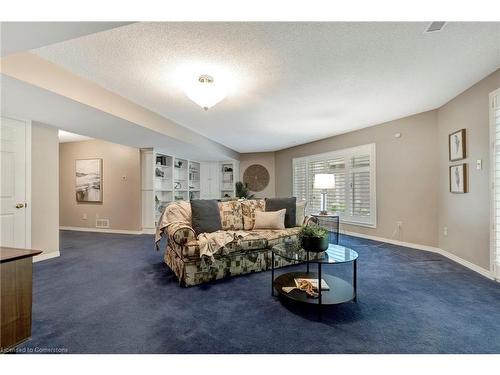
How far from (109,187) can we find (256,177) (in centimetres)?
404

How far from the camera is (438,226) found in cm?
378

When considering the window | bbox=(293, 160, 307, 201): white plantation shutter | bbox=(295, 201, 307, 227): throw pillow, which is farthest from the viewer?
bbox=(293, 160, 307, 201): white plantation shutter

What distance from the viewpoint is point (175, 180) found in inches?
263

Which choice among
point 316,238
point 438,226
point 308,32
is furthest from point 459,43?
point 438,226

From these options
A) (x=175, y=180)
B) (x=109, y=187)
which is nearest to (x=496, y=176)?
(x=175, y=180)

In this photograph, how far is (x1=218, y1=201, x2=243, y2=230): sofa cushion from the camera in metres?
3.52

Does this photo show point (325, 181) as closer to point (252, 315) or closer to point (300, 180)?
point (300, 180)

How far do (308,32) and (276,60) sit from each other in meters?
0.45

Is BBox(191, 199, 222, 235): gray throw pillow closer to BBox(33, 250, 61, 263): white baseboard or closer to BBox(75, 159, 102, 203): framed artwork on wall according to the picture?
BBox(33, 250, 61, 263): white baseboard

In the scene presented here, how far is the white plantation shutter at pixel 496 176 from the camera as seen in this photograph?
8.49ft

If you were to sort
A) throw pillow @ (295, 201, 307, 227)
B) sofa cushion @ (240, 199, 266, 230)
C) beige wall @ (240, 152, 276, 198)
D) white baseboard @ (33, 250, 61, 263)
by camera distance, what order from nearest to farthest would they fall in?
white baseboard @ (33, 250, 61, 263) < sofa cushion @ (240, 199, 266, 230) < throw pillow @ (295, 201, 307, 227) < beige wall @ (240, 152, 276, 198)

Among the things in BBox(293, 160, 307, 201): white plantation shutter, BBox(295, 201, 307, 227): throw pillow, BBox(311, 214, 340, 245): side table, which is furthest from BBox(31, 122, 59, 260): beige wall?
BBox(293, 160, 307, 201): white plantation shutter

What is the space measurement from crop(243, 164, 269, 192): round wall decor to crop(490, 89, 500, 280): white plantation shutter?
17.3ft

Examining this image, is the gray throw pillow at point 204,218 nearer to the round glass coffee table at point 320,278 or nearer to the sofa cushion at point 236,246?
the sofa cushion at point 236,246
